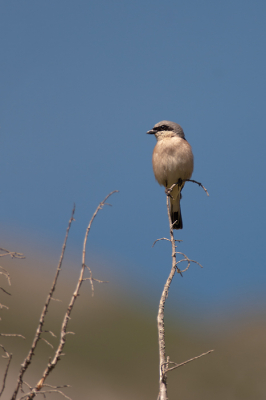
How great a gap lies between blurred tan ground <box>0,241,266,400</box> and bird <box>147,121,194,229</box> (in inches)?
486

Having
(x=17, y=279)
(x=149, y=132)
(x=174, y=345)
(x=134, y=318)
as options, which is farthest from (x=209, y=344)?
(x=149, y=132)

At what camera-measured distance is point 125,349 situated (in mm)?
27250

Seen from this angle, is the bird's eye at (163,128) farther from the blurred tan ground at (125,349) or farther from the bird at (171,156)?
the blurred tan ground at (125,349)

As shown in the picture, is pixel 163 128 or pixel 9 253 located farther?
pixel 163 128

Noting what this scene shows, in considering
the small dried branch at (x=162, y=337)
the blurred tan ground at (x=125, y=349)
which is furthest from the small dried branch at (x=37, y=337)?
the blurred tan ground at (x=125, y=349)

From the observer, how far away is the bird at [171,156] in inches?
320

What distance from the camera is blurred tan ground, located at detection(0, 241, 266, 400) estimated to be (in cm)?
2094

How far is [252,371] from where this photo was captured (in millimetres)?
22422

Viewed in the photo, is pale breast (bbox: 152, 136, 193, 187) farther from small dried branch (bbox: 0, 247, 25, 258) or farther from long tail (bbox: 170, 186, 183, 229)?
small dried branch (bbox: 0, 247, 25, 258)

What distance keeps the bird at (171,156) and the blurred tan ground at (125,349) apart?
12355mm

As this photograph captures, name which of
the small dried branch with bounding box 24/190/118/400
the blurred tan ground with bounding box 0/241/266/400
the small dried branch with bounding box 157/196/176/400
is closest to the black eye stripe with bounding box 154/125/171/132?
the small dried branch with bounding box 157/196/176/400

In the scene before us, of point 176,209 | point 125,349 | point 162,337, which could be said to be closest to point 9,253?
point 162,337

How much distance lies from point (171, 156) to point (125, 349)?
21845 mm

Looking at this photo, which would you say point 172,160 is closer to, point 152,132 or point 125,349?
point 152,132
